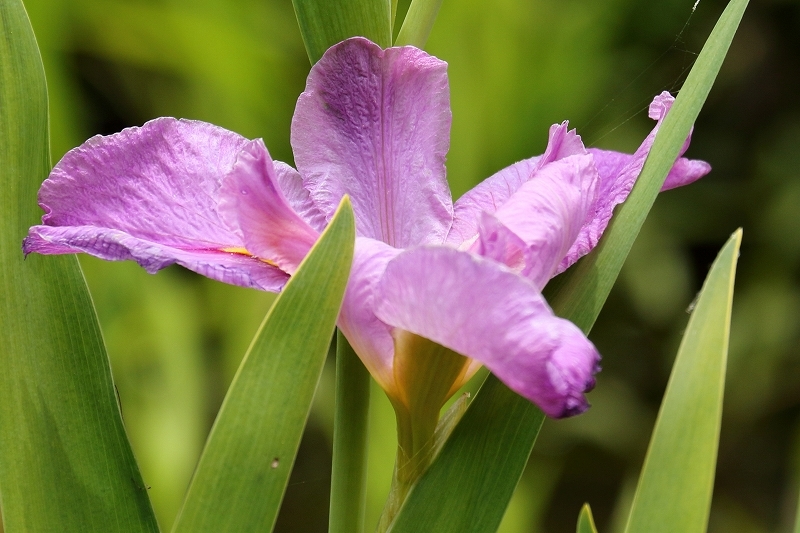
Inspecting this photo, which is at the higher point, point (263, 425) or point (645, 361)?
point (645, 361)

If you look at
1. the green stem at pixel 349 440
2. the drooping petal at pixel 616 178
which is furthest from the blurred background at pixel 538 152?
the green stem at pixel 349 440

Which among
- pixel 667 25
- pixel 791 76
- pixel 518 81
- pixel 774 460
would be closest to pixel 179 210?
pixel 518 81

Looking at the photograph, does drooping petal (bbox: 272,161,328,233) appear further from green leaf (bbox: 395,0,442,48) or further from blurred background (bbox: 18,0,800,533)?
blurred background (bbox: 18,0,800,533)

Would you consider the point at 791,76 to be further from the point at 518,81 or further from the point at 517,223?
the point at 517,223

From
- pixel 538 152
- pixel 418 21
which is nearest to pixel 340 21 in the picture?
pixel 418 21

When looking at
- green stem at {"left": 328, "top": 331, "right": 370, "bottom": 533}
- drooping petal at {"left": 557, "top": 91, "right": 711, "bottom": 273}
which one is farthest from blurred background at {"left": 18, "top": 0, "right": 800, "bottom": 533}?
green stem at {"left": 328, "top": 331, "right": 370, "bottom": 533}

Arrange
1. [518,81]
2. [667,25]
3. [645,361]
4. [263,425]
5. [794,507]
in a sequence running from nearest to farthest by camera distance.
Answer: [263,425], [518,81], [667,25], [794,507], [645,361]

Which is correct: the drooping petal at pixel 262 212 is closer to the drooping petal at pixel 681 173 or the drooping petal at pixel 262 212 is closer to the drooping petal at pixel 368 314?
the drooping petal at pixel 368 314

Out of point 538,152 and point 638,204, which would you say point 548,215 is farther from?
point 538,152
